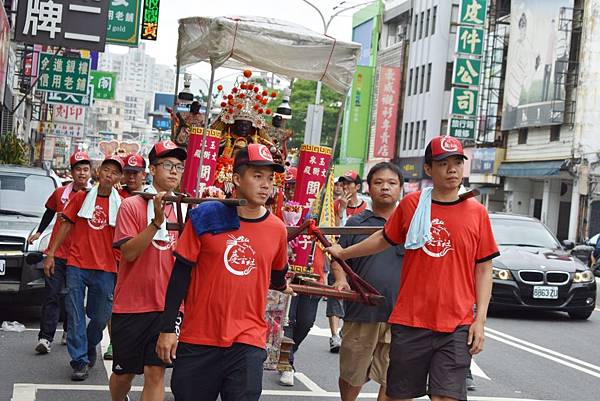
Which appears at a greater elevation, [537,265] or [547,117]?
[547,117]

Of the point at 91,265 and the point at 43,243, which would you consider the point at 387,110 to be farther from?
the point at 91,265

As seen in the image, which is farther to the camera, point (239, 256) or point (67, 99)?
point (67, 99)

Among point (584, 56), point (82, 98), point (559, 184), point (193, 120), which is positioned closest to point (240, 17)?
point (193, 120)

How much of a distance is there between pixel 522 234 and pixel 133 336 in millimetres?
11583

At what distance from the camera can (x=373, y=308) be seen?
24.3ft

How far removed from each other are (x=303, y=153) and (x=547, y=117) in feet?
103

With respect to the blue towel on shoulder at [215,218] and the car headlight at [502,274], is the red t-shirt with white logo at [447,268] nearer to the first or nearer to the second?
the blue towel on shoulder at [215,218]

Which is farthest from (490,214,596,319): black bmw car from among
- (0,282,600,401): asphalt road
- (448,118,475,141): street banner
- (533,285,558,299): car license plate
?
(448,118,475,141): street banner

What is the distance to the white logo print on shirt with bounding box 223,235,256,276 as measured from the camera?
5.31 metres

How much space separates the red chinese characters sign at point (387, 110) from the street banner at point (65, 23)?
138 feet

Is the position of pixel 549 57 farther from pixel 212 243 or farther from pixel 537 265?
pixel 212 243

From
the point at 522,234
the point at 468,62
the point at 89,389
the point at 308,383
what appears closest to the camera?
the point at 89,389

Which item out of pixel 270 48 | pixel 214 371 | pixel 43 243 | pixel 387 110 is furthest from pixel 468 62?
pixel 214 371

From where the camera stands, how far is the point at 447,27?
2178 inches
